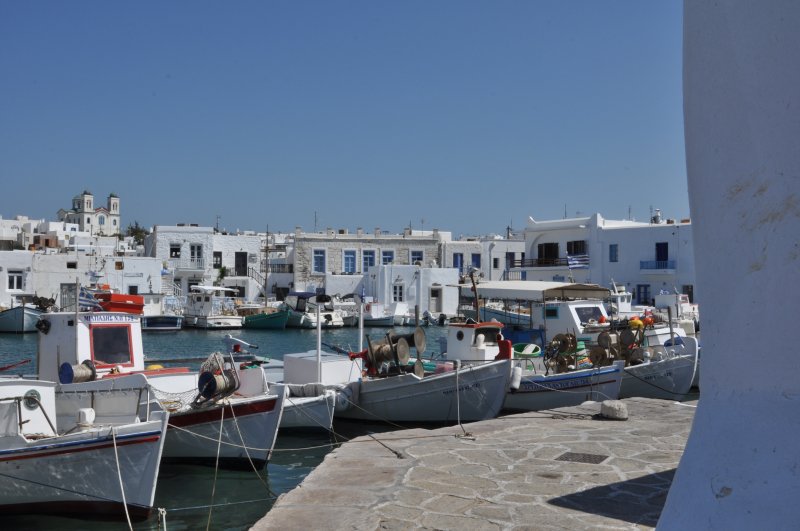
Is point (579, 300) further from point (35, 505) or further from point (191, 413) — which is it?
point (35, 505)

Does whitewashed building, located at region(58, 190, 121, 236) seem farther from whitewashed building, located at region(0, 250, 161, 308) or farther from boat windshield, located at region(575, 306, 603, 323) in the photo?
boat windshield, located at region(575, 306, 603, 323)

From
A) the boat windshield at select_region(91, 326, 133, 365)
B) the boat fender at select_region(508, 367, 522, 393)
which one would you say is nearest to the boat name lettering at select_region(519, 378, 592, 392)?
the boat fender at select_region(508, 367, 522, 393)

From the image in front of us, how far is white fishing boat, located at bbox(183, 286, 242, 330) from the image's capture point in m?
49.8

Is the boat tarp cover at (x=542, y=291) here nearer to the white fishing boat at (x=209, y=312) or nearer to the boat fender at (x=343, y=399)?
the boat fender at (x=343, y=399)

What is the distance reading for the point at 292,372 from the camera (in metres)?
17.4

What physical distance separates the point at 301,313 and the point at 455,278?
12.2m

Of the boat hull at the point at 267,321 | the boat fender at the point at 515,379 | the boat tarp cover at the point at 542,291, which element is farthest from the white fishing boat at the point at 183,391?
the boat hull at the point at 267,321

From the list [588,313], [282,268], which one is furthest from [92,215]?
[588,313]

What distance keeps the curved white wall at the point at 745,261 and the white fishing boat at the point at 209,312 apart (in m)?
47.6

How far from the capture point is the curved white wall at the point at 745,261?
11.0 feet

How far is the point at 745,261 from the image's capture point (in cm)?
355

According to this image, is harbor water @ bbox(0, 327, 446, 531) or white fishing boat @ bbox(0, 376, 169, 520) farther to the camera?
harbor water @ bbox(0, 327, 446, 531)

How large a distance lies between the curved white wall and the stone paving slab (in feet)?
10.5

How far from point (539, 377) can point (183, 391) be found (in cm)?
768
